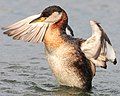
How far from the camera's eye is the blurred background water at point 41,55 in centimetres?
1284

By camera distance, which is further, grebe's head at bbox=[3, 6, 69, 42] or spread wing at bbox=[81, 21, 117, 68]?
grebe's head at bbox=[3, 6, 69, 42]

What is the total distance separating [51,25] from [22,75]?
56.6 inches

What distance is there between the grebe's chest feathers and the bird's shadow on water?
0.12m

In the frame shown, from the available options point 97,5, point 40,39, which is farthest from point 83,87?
point 97,5

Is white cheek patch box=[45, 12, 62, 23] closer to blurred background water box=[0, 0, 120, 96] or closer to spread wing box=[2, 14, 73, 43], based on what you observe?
spread wing box=[2, 14, 73, 43]

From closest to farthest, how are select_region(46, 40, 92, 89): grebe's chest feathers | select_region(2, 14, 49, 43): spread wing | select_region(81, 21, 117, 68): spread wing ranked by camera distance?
1. select_region(81, 21, 117, 68): spread wing
2. select_region(46, 40, 92, 89): grebe's chest feathers
3. select_region(2, 14, 49, 43): spread wing

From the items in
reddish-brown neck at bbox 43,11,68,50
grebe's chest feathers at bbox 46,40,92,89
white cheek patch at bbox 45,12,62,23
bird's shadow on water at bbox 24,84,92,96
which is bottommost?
bird's shadow on water at bbox 24,84,92,96

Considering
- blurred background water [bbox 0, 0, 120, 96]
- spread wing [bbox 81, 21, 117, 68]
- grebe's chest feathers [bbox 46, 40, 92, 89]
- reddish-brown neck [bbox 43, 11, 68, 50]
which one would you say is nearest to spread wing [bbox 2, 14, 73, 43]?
reddish-brown neck [bbox 43, 11, 68, 50]

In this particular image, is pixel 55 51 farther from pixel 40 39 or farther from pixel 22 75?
pixel 22 75

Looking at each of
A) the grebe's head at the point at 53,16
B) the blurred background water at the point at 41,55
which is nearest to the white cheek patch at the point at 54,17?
the grebe's head at the point at 53,16

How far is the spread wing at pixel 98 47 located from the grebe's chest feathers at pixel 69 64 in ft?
0.64

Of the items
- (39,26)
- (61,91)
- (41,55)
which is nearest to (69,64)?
(61,91)

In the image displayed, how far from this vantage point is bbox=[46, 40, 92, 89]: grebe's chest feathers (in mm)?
12656

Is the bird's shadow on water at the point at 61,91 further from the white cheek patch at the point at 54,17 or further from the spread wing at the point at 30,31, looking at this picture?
the white cheek patch at the point at 54,17
